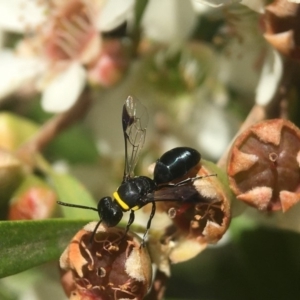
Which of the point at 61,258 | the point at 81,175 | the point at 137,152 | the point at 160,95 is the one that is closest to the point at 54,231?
the point at 61,258

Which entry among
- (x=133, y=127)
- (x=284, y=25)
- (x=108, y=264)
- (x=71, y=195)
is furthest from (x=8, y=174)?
(x=284, y=25)

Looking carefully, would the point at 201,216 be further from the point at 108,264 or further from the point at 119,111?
the point at 119,111

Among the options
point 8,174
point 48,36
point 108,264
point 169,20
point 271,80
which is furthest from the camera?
point 48,36

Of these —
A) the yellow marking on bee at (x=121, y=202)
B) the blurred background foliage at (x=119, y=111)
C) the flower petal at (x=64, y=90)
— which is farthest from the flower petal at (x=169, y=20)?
the yellow marking on bee at (x=121, y=202)

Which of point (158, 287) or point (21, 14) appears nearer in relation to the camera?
point (158, 287)

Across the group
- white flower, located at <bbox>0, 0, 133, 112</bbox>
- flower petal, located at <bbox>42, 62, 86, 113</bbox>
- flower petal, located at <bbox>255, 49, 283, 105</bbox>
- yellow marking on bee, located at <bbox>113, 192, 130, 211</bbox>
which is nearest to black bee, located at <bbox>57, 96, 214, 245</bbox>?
yellow marking on bee, located at <bbox>113, 192, 130, 211</bbox>

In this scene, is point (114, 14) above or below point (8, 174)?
above

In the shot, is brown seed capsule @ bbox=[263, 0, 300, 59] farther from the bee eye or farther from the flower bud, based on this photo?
the flower bud

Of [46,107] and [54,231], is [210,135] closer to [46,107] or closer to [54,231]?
[46,107]
